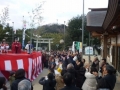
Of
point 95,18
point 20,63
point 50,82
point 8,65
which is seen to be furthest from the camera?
point 95,18

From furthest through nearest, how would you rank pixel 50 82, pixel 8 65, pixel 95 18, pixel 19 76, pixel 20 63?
pixel 95 18, pixel 20 63, pixel 8 65, pixel 50 82, pixel 19 76

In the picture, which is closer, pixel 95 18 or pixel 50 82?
pixel 50 82

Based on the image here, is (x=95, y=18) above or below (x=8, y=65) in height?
above

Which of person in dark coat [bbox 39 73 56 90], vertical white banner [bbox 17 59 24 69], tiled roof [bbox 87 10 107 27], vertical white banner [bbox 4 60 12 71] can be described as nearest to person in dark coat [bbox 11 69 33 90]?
person in dark coat [bbox 39 73 56 90]

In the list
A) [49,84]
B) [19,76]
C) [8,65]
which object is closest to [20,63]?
[8,65]

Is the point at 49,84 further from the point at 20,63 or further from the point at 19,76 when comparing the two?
the point at 20,63

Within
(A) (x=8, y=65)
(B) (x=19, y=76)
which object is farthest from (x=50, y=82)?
(A) (x=8, y=65)

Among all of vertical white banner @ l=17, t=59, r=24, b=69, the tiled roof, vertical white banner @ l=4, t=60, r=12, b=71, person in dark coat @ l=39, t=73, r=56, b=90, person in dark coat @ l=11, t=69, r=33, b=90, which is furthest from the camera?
the tiled roof

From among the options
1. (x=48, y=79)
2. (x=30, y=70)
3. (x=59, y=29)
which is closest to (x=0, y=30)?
(x=30, y=70)

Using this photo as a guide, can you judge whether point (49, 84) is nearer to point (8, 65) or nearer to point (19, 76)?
point (19, 76)

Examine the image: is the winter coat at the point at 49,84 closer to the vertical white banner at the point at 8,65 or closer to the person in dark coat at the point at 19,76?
the person in dark coat at the point at 19,76

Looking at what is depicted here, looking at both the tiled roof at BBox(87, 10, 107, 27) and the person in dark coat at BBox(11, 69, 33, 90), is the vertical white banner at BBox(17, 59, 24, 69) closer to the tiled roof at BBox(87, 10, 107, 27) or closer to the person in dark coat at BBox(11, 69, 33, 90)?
the tiled roof at BBox(87, 10, 107, 27)

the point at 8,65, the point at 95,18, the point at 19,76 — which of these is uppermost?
A: the point at 95,18

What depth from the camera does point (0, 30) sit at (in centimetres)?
3497
